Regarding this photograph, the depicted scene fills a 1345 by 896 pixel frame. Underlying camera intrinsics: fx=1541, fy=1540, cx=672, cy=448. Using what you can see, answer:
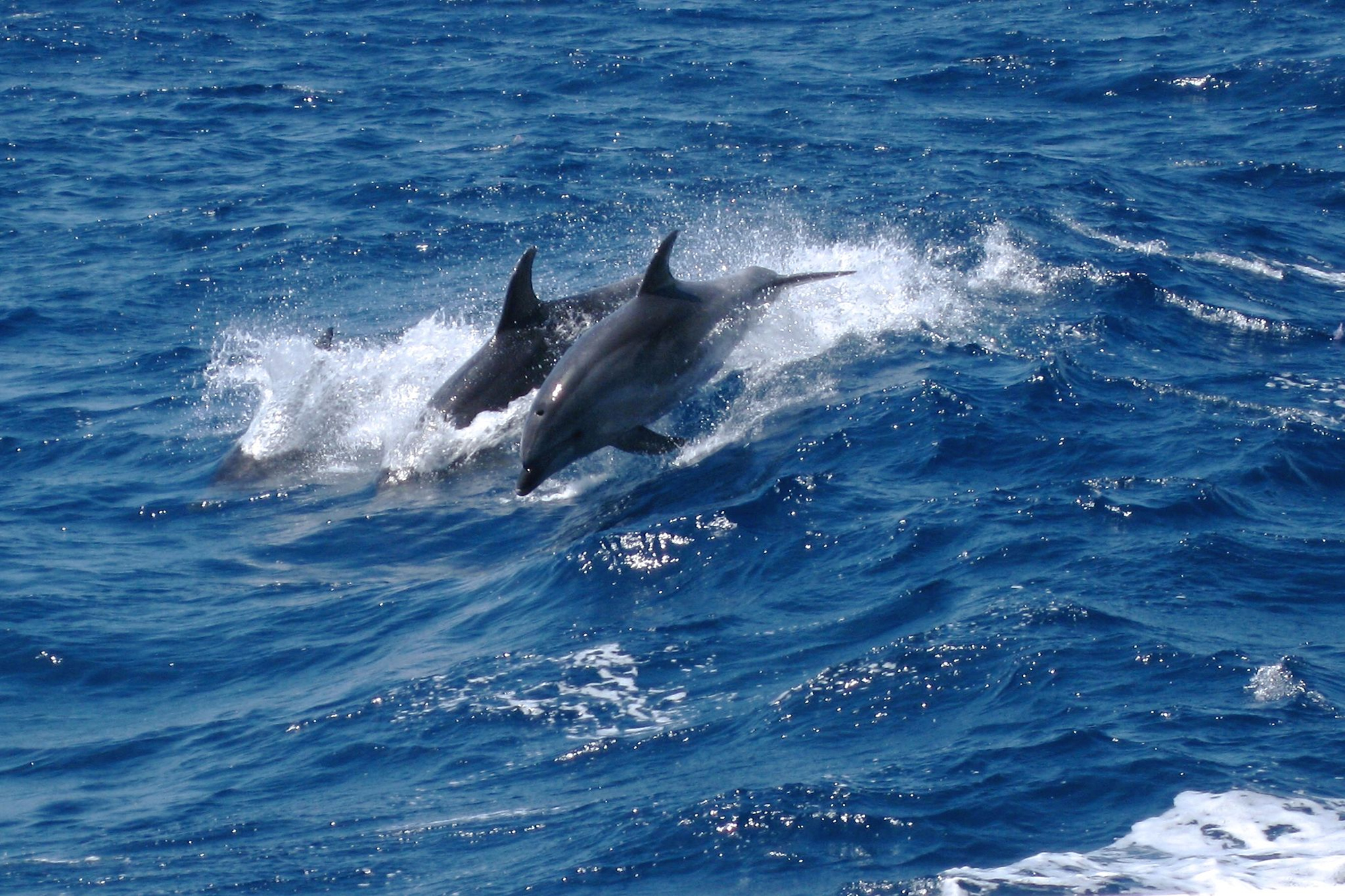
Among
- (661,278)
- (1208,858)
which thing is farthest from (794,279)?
(1208,858)

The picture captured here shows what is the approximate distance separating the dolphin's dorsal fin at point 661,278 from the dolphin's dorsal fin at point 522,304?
1249 millimetres

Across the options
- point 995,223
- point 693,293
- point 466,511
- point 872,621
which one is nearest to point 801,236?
point 995,223

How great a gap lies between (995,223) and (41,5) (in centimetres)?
2349

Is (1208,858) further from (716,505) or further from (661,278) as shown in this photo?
(661,278)

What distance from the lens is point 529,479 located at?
478 inches

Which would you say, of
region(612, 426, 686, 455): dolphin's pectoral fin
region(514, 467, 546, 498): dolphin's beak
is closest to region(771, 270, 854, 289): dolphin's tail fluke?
region(612, 426, 686, 455): dolphin's pectoral fin

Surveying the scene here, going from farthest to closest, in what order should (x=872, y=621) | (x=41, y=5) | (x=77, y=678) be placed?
1. (x=41, y=5)
2. (x=77, y=678)
3. (x=872, y=621)

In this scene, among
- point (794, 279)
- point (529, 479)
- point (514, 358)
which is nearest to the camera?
point (529, 479)

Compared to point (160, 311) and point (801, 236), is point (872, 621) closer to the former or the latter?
point (801, 236)

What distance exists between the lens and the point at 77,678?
11.1 metres

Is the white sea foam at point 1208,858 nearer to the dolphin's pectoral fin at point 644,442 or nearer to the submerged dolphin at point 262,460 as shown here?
the dolphin's pectoral fin at point 644,442

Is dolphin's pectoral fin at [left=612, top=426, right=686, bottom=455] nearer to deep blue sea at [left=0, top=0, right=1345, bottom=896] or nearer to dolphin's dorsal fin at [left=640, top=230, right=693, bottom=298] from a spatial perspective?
deep blue sea at [left=0, top=0, right=1345, bottom=896]

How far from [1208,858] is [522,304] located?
856 cm

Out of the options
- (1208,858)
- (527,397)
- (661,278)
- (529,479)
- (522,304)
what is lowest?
(1208,858)
